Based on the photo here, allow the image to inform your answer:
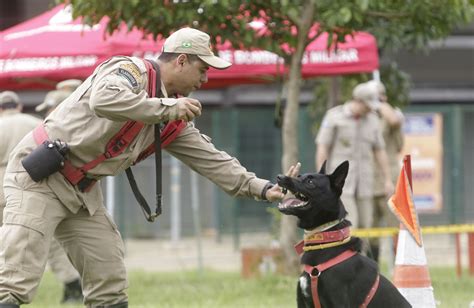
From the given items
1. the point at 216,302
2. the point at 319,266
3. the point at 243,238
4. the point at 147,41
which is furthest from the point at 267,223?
the point at 319,266

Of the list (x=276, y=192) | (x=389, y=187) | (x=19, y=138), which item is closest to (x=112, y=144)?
(x=276, y=192)

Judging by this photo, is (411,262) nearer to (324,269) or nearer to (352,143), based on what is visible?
(324,269)

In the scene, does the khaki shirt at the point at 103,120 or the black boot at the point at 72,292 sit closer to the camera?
the khaki shirt at the point at 103,120

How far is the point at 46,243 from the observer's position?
5.93 metres

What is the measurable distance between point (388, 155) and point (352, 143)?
964mm

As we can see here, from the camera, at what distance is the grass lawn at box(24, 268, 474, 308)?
9492mm

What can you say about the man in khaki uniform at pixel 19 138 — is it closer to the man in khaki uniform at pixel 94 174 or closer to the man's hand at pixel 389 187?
the man in khaki uniform at pixel 94 174

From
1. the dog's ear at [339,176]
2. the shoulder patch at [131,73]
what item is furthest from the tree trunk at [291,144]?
the shoulder patch at [131,73]

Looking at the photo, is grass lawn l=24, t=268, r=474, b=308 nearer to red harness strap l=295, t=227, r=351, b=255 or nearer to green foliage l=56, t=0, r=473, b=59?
green foliage l=56, t=0, r=473, b=59

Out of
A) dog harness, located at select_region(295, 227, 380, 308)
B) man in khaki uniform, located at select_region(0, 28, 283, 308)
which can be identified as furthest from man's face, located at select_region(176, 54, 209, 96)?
dog harness, located at select_region(295, 227, 380, 308)

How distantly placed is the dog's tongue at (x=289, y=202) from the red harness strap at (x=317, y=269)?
0.35 m

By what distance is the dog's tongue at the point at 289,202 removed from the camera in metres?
6.44

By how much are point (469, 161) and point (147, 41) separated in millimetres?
7246

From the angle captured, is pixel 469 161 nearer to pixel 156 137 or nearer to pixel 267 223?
pixel 267 223
